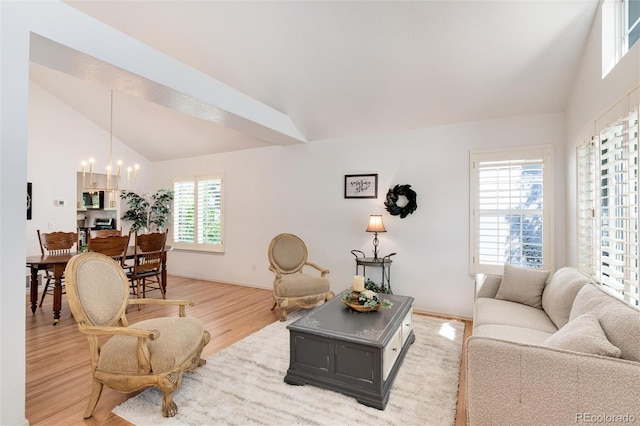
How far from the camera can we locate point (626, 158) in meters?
2.00

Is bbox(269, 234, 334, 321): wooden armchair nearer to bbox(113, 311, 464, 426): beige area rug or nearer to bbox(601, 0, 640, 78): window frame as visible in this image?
bbox(113, 311, 464, 426): beige area rug

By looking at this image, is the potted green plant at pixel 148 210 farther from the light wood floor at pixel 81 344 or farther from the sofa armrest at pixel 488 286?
the sofa armrest at pixel 488 286

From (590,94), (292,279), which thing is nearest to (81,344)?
(292,279)

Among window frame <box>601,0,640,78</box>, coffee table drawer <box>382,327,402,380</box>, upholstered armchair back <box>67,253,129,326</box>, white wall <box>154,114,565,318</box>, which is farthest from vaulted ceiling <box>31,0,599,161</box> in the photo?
coffee table drawer <box>382,327,402,380</box>

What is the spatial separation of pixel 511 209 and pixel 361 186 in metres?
1.97

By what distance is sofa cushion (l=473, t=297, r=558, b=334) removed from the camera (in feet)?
8.23

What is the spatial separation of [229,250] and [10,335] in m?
4.21

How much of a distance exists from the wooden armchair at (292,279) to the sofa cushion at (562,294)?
2400mm

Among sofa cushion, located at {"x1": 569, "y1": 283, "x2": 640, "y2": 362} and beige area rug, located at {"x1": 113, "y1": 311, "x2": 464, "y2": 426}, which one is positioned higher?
sofa cushion, located at {"x1": 569, "y1": 283, "x2": 640, "y2": 362}

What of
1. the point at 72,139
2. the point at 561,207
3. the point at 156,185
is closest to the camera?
the point at 561,207

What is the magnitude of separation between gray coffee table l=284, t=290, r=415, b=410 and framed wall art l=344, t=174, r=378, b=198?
227cm

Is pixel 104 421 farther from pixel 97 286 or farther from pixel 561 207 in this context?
pixel 561 207

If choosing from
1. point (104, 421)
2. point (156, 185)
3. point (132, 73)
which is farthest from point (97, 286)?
point (156, 185)

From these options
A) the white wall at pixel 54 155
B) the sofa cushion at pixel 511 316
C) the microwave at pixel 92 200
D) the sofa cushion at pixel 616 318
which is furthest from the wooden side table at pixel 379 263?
the microwave at pixel 92 200
